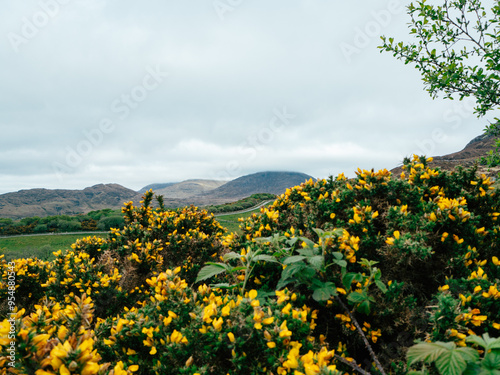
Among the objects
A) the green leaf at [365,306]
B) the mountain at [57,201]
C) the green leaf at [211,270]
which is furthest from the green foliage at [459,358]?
the mountain at [57,201]

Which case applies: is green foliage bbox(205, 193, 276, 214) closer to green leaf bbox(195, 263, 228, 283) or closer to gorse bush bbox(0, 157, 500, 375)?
gorse bush bbox(0, 157, 500, 375)

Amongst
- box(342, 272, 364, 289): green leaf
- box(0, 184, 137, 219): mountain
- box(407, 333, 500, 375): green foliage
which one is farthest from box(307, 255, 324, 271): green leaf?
box(0, 184, 137, 219): mountain

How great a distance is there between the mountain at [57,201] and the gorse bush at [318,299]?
8648cm

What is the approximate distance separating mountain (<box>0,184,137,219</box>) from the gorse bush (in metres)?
86.5

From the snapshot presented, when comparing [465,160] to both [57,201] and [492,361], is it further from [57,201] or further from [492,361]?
[57,201]

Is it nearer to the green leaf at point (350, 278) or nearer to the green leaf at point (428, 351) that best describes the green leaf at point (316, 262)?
the green leaf at point (350, 278)

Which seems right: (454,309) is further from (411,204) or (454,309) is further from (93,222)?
(93,222)

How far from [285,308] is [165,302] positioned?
0.95 m

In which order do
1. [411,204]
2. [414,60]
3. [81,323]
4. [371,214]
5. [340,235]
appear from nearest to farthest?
[81,323], [340,235], [371,214], [411,204], [414,60]

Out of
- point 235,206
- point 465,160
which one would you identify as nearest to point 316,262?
point 235,206

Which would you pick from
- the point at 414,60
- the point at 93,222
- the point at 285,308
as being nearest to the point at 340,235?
the point at 285,308

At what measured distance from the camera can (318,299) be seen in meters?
1.62

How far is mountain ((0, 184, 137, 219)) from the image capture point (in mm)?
74500

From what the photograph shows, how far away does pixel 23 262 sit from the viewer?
393 centimetres
